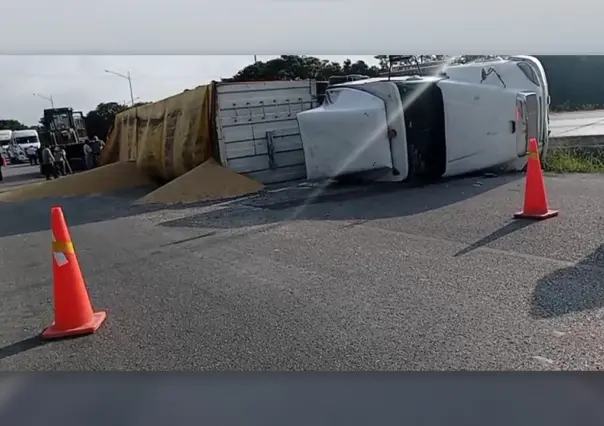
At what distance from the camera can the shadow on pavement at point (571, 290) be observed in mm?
3172

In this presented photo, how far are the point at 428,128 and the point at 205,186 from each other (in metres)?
3.68

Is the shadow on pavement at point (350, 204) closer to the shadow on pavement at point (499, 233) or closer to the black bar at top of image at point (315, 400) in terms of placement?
the shadow on pavement at point (499, 233)

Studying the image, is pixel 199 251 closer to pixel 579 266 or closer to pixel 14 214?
pixel 14 214

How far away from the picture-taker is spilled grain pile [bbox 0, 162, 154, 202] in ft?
13.8

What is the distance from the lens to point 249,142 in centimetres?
984

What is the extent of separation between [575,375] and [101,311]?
284 cm

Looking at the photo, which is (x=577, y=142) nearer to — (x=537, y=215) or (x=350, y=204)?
(x=537, y=215)

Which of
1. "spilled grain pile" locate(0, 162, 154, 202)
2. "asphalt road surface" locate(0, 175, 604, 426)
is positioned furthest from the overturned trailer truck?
"spilled grain pile" locate(0, 162, 154, 202)

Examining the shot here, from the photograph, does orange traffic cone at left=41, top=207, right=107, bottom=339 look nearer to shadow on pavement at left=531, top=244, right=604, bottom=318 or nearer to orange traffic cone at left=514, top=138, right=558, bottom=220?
shadow on pavement at left=531, top=244, right=604, bottom=318

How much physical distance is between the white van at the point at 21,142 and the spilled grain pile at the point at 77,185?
1093 mm

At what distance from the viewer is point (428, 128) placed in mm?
8078

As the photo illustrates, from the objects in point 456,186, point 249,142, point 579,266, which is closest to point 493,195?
point 456,186

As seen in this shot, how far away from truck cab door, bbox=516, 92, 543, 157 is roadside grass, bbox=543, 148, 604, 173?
1.20 ft

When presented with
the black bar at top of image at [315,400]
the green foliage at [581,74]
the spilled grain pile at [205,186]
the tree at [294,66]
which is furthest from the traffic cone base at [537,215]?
the spilled grain pile at [205,186]
